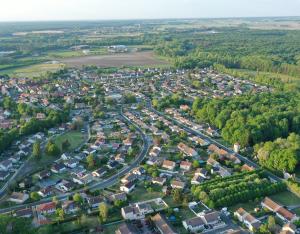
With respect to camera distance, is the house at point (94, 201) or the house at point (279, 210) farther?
the house at point (94, 201)

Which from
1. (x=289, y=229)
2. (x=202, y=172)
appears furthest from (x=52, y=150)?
(x=289, y=229)

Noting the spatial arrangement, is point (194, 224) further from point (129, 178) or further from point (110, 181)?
point (110, 181)

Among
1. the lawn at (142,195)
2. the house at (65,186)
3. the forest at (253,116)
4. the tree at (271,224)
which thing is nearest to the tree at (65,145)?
the house at (65,186)

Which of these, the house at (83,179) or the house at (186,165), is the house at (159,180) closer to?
the house at (186,165)

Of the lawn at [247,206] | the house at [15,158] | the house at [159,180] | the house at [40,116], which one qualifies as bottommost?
the lawn at [247,206]

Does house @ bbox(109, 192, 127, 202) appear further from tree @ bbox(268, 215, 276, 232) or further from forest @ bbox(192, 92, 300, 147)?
forest @ bbox(192, 92, 300, 147)

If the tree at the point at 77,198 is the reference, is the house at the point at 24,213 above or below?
below

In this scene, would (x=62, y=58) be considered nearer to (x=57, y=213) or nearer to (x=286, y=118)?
(x=286, y=118)
